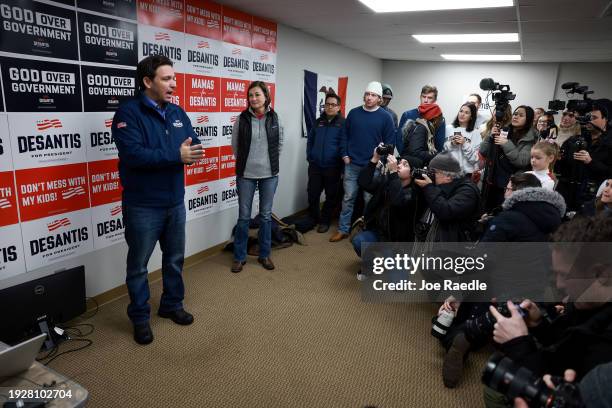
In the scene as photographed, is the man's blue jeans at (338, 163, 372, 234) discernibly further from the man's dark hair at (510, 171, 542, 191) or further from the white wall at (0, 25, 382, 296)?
the man's dark hair at (510, 171, 542, 191)

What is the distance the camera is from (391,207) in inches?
114

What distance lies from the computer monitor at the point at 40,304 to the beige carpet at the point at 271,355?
0.18 meters

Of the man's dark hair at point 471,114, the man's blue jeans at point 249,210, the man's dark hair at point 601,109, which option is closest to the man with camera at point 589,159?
the man's dark hair at point 601,109

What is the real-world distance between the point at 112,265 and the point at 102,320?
377 millimetres

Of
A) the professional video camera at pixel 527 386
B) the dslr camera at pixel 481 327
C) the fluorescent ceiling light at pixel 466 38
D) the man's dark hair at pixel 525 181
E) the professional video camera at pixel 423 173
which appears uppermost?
the fluorescent ceiling light at pixel 466 38

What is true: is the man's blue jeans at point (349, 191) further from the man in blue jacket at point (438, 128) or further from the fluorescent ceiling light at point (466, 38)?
the fluorescent ceiling light at point (466, 38)

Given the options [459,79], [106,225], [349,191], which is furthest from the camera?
[459,79]

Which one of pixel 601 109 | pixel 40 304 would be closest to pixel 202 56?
pixel 40 304

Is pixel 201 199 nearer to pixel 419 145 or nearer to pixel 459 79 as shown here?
pixel 419 145

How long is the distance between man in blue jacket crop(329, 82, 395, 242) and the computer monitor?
245cm

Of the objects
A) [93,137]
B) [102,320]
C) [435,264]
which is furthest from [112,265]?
[435,264]

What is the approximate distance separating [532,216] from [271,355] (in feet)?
5.13

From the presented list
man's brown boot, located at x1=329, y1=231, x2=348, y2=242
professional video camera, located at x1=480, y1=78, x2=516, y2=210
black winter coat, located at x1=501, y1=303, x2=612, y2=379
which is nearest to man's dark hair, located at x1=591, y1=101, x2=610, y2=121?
professional video camera, located at x1=480, y1=78, x2=516, y2=210

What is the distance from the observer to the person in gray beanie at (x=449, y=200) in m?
2.50
